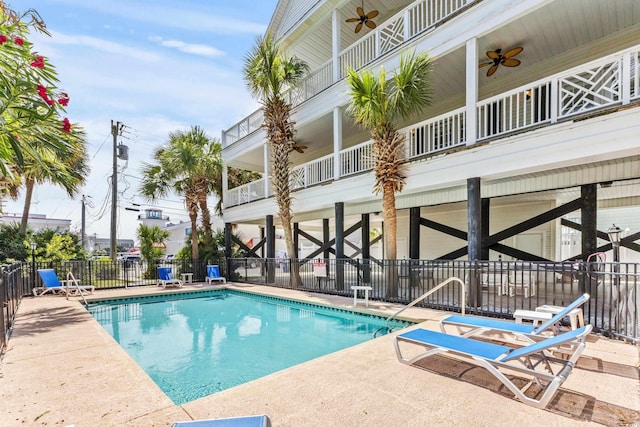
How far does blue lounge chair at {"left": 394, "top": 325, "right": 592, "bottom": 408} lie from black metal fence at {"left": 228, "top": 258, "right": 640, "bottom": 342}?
210 cm

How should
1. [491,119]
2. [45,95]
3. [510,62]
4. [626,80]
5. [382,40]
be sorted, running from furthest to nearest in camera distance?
[382,40] < [510,62] < [491,119] < [626,80] < [45,95]

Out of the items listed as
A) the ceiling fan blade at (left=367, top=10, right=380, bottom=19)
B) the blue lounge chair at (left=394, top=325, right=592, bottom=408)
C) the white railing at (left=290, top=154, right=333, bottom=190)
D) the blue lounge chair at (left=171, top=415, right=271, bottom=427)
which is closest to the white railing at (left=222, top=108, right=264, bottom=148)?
the white railing at (left=290, top=154, right=333, bottom=190)

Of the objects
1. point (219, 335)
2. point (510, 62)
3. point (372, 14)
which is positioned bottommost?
point (219, 335)

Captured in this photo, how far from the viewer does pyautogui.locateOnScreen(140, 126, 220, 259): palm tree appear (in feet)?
55.5

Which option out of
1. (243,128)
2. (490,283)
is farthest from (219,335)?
(243,128)

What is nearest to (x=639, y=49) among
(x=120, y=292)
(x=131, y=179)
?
(x=120, y=292)

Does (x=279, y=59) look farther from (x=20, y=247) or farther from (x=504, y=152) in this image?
(x=20, y=247)

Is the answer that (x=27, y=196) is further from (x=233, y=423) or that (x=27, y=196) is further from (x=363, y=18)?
(x=233, y=423)

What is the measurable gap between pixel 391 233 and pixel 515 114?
224 inches

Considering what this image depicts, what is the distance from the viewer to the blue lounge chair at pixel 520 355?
3.30 m

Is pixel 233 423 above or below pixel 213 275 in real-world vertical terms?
above

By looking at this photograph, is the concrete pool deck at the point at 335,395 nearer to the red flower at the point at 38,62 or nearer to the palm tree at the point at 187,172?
the red flower at the point at 38,62

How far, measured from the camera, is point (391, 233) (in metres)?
9.89

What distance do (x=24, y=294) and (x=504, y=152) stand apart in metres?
16.0
